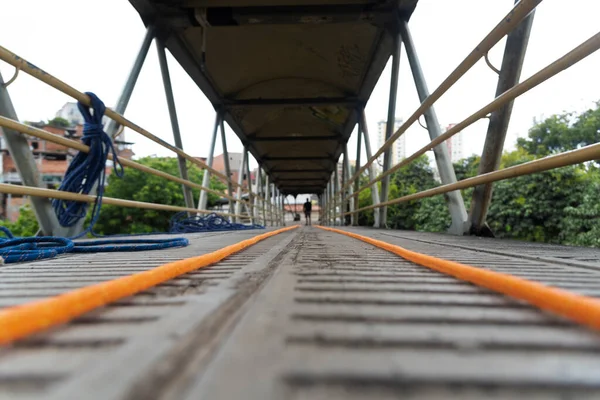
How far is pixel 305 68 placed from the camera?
643 centimetres

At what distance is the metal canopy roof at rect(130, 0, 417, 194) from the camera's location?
179 inches

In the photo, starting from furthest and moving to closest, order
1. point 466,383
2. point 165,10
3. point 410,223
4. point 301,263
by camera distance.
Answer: point 410,223, point 165,10, point 301,263, point 466,383

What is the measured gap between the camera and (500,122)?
10.2 feet

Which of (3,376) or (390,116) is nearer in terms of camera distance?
(3,376)

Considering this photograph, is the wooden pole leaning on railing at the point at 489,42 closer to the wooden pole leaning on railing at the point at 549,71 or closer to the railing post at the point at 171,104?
the wooden pole leaning on railing at the point at 549,71

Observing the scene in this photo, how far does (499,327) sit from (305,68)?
6.16 m

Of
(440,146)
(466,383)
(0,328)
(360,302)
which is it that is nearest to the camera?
(466,383)

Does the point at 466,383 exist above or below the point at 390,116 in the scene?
below

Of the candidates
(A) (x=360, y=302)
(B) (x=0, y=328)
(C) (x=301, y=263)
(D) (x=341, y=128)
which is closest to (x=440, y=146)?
(C) (x=301, y=263)

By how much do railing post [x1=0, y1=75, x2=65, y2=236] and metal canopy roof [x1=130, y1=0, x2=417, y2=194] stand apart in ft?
7.59

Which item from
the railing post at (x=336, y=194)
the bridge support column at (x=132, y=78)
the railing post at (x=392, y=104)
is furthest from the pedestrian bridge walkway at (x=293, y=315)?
the railing post at (x=336, y=194)

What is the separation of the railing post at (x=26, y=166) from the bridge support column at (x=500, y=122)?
362cm

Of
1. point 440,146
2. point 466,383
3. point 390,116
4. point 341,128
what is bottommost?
point 466,383

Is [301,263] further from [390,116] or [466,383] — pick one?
[390,116]
